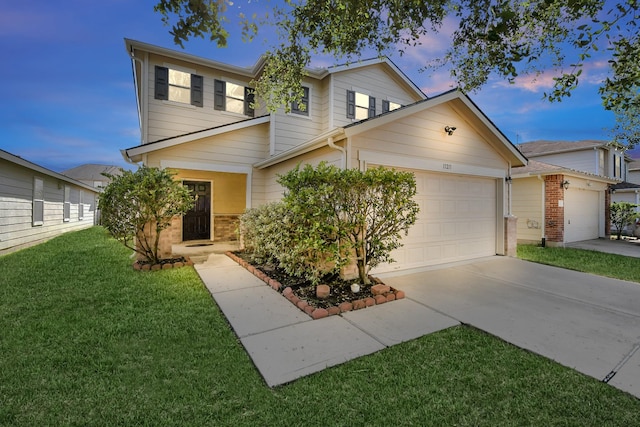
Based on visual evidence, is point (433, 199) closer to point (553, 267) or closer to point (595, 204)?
point (553, 267)

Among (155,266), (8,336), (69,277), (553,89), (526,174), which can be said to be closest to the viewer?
(8,336)

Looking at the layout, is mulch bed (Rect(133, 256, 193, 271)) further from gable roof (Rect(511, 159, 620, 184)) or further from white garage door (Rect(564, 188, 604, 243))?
white garage door (Rect(564, 188, 604, 243))

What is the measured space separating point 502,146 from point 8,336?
33.4 feet

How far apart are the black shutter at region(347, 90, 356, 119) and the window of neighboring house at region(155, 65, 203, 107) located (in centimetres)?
516

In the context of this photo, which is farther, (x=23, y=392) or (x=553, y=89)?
(x=553, y=89)

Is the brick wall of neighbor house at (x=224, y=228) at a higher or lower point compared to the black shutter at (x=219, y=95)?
lower

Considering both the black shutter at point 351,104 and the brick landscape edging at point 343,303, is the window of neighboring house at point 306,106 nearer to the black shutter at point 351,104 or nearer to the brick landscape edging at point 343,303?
the black shutter at point 351,104

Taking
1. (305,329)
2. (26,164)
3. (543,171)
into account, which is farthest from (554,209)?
(26,164)

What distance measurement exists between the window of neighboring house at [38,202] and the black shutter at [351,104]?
466 inches

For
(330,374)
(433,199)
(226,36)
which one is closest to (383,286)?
(330,374)

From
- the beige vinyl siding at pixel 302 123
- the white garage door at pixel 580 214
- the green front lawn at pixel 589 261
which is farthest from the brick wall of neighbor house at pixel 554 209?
the beige vinyl siding at pixel 302 123

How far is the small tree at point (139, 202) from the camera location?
619cm

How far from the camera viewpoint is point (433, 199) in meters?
6.91

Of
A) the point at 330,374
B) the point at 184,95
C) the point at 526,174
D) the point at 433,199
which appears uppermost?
the point at 184,95
